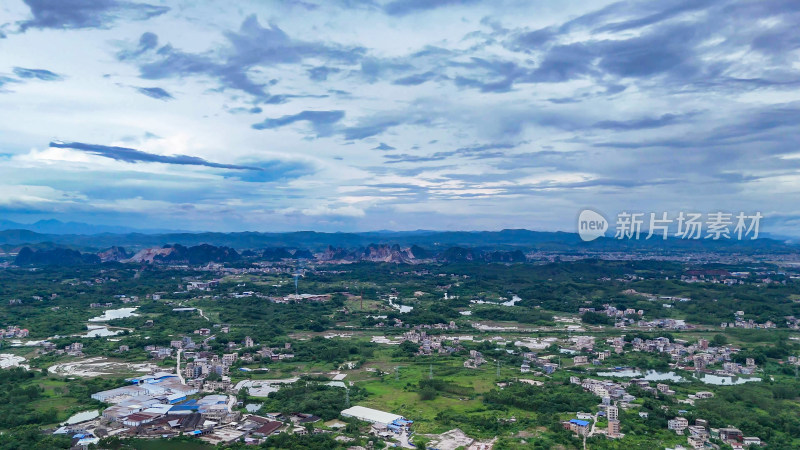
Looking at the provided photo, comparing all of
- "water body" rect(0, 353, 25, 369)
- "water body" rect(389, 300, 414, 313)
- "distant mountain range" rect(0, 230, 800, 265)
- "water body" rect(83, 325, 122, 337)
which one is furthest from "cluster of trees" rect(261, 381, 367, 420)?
"distant mountain range" rect(0, 230, 800, 265)

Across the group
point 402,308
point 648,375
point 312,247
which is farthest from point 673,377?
point 312,247

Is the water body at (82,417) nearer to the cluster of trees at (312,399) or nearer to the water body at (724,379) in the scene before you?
the cluster of trees at (312,399)

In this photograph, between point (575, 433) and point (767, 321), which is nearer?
point (575, 433)

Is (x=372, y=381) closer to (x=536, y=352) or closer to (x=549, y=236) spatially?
(x=536, y=352)

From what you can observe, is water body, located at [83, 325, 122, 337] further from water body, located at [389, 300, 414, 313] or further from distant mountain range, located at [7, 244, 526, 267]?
distant mountain range, located at [7, 244, 526, 267]

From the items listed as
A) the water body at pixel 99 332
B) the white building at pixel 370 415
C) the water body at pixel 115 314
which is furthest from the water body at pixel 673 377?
the water body at pixel 115 314

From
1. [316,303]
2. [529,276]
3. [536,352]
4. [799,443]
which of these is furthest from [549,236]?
[799,443]
